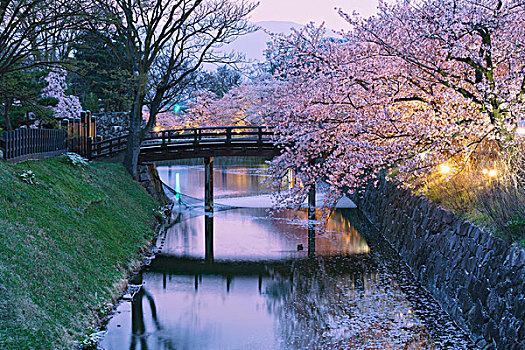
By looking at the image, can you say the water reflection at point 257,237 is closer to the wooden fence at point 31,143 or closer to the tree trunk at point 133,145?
the tree trunk at point 133,145

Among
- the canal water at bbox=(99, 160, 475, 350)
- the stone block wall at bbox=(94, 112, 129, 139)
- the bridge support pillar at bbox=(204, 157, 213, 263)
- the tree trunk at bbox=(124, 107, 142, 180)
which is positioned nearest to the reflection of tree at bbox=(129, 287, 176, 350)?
the canal water at bbox=(99, 160, 475, 350)

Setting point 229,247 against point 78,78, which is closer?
point 229,247

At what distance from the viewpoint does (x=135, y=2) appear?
88.0 feet

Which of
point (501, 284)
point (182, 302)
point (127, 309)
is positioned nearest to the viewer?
point (501, 284)

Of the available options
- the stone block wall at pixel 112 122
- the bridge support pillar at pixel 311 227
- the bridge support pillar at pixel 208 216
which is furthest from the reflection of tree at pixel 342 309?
the stone block wall at pixel 112 122

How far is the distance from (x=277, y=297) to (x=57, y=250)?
18.7ft

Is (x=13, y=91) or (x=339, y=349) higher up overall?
(x=13, y=91)

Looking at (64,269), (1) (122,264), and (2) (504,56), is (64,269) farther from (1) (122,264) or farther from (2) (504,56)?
(2) (504,56)

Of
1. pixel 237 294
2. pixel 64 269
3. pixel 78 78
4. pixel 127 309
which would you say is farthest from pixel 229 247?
pixel 78 78

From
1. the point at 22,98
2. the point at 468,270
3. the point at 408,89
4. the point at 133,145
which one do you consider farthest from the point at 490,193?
the point at 133,145

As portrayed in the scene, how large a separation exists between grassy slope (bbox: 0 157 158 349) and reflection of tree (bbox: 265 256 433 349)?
14.1ft

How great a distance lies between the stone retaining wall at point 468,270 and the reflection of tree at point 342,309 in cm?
98

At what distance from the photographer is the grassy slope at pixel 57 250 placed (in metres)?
9.63

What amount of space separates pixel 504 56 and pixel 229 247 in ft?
39.2
